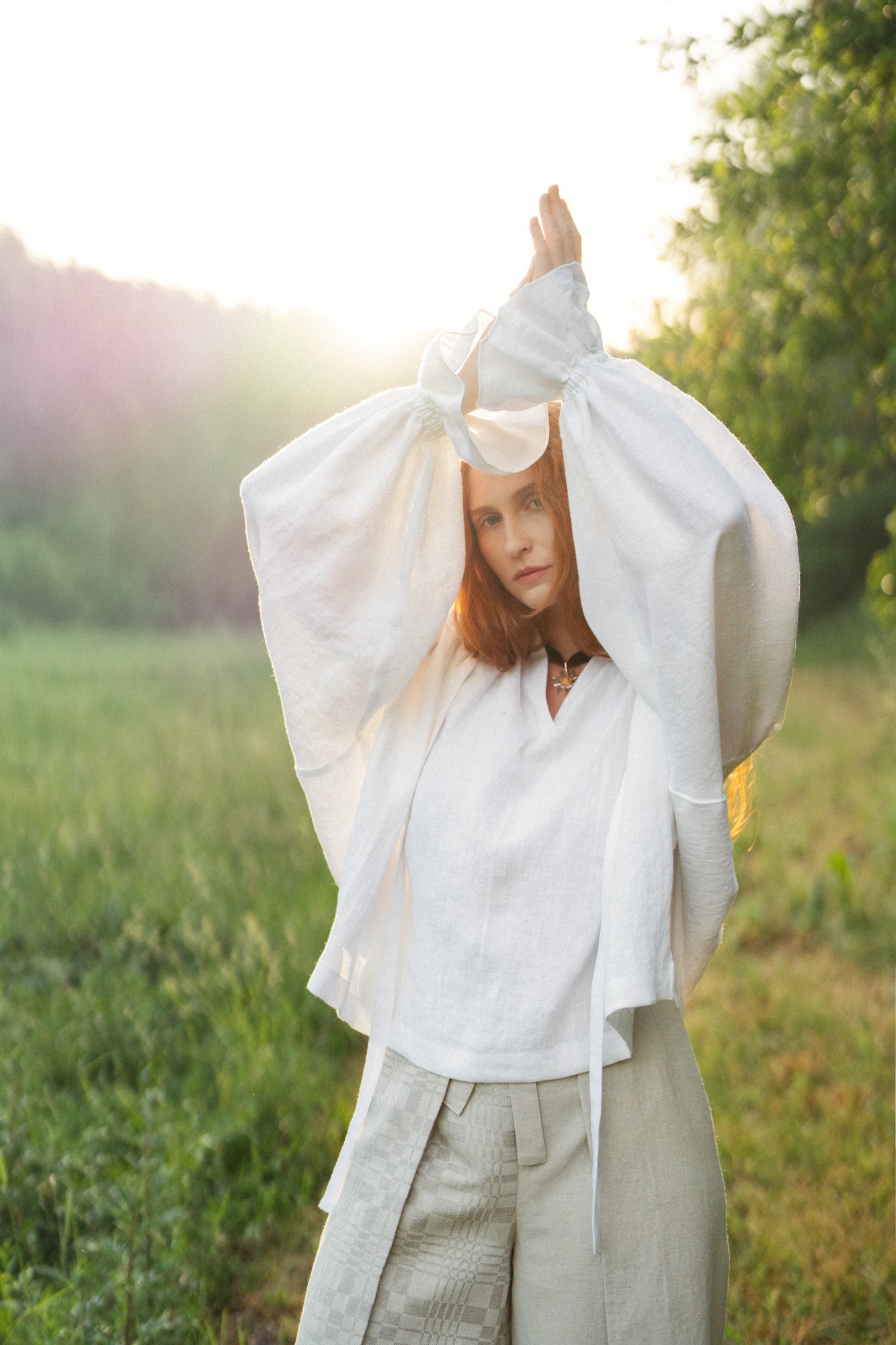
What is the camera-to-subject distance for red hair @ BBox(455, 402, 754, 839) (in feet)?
5.56

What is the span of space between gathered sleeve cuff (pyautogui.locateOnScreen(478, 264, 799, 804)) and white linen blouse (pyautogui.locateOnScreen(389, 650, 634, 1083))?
147 millimetres

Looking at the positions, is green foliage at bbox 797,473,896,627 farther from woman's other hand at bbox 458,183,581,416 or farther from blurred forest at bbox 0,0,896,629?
woman's other hand at bbox 458,183,581,416

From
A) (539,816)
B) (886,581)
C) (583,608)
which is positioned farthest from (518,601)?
(886,581)

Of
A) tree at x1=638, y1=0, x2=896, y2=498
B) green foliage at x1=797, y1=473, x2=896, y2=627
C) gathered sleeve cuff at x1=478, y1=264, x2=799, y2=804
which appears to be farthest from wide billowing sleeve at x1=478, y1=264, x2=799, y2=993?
green foliage at x1=797, y1=473, x2=896, y2=627

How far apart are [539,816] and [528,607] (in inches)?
15.2

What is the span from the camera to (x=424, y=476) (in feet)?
5.49

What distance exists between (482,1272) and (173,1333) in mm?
1113

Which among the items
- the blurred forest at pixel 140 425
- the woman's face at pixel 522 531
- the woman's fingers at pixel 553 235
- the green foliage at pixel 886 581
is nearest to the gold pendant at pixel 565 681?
the woman's face at pixel 522 531

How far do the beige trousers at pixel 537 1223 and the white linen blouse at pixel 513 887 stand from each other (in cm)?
6

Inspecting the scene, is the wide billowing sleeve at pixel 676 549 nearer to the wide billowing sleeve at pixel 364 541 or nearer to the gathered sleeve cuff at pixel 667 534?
the gathered sleeve cuff at pixel 667 534

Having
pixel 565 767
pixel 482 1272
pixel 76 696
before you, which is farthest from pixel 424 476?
pixel 76 696

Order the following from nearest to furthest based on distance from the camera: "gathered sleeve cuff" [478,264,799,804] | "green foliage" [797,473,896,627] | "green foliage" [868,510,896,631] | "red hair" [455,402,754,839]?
"gathered sleeve cuff" [478,264,799,804]
"red hair" [455,402,754,839]
"green foliage" [868,510,896,631]
"green foliage" [797,473,896,627]

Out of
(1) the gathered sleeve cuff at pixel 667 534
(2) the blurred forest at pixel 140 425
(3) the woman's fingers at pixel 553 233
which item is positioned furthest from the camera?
(2) the blurred forest at pixel 140 425

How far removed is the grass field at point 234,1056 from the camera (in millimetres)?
2465
